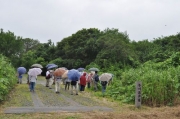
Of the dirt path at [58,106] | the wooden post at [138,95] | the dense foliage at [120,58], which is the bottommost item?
the dirt path at [58,106]

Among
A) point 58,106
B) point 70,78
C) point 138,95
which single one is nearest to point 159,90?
point 138,95

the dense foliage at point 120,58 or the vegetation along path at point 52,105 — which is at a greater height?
the dense foliage at point 120,58

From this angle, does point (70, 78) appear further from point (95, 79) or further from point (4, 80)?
point (4, 80)

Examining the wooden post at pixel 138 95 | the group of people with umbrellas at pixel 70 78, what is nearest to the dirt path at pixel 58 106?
the wooden post at pixel 138 95

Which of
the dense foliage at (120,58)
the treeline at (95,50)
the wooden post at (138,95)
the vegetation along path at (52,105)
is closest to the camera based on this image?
the vegetation along path at (52,105)

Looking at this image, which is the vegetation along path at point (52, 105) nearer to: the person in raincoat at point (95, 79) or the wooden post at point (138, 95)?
the wooden post at point (138, 95)

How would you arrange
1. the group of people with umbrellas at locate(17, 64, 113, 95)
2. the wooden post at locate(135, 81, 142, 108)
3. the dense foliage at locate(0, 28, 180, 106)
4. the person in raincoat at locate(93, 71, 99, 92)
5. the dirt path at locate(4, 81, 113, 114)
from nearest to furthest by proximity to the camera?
the dirt path at locate(4, 81, 113, 114)
the wooden post at locate(135, 81, 142, 108)
the dense foliage at locate(0, 28, 180, 106)
the group of people with umbrellas at locate(17, 64, 113, 95)
the person in raincoat at locate(93, 71, 99, 92)

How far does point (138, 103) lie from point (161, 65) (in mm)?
8875

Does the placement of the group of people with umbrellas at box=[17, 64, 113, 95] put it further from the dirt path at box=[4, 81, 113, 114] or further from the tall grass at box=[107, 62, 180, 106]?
the tall grass at box=[107, 62, 180, 106]

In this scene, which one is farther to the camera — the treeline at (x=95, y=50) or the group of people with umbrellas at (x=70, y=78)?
the treeline at (x=95, y=50)

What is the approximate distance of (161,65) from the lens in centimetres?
2134

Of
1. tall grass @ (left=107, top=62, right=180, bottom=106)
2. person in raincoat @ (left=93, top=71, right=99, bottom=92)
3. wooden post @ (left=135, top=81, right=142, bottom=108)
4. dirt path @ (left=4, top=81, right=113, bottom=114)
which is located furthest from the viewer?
person in raincoat @ (left=93, top=71, right=99, bottom=92)

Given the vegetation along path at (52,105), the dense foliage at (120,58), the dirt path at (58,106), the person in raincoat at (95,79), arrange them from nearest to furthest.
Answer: the dirt path at (58,106)
the vegetation along path at (52,105)
the dense foliage at (120,58)
the person in raincoat at (95,79)

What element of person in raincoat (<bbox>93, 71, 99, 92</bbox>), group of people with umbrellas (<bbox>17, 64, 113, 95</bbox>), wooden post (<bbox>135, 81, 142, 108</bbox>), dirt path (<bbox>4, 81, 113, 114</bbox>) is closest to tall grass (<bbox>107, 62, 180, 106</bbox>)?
wooden post (<bbox>135, 81, 142, 108</bbox>)
